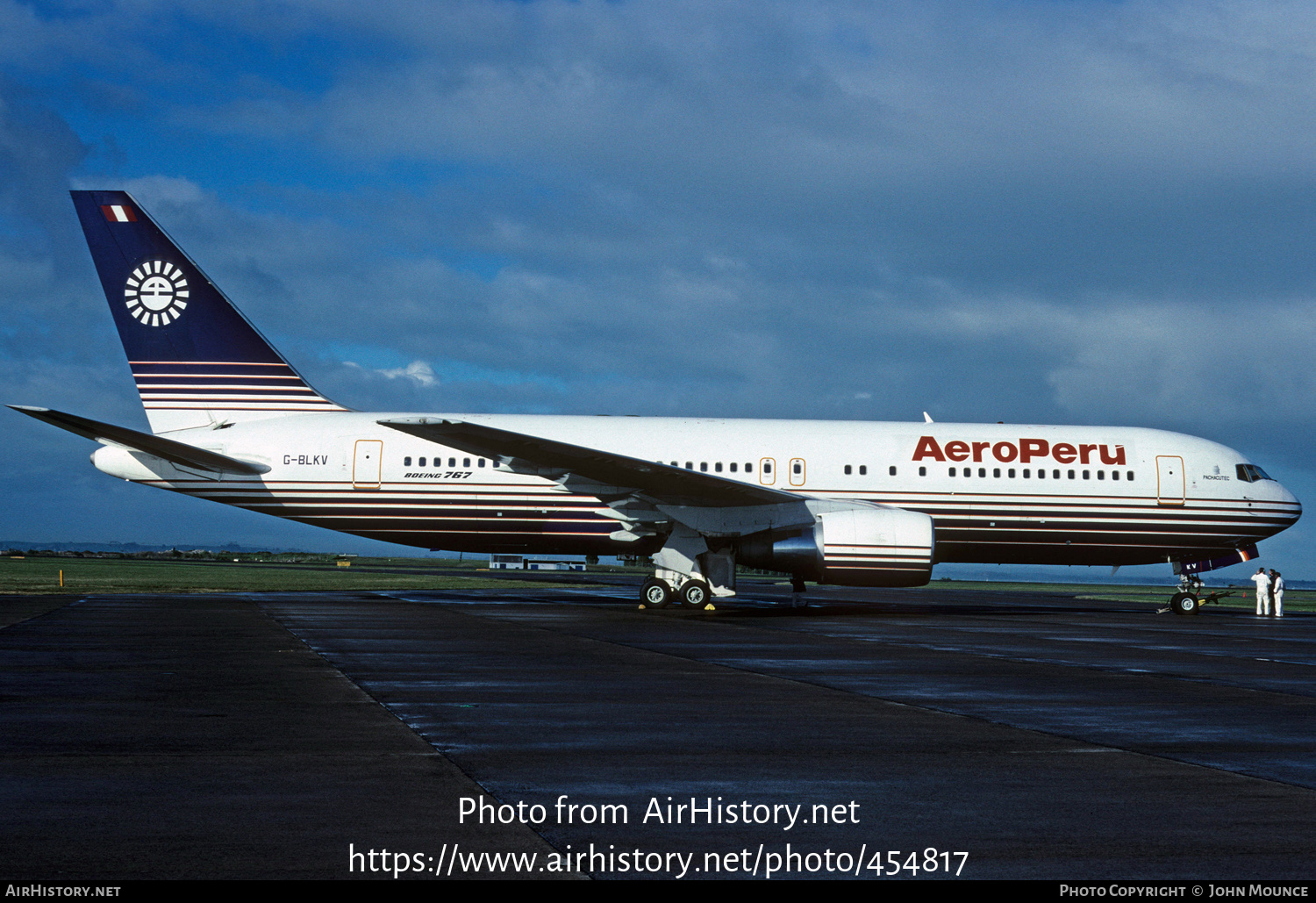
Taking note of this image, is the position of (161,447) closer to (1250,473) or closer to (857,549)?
(857,549)

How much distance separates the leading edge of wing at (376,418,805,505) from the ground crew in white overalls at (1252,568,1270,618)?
47.2ft

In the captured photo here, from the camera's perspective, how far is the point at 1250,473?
1000 inches

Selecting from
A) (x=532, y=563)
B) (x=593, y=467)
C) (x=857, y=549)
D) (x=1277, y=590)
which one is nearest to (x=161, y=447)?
(x=593, y=467)

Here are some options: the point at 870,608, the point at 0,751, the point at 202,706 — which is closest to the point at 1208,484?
the point at 870,608

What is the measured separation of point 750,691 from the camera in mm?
9727

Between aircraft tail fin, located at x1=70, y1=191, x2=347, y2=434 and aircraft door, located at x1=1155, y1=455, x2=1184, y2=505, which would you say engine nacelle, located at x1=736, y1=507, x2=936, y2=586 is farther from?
aircraft tail fin, located at x1=70, y1=191, x2=347, y2=434

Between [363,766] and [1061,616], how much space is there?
21784mm

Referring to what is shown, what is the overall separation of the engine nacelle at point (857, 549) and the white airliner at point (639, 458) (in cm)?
34

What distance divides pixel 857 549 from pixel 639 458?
4.54 meters

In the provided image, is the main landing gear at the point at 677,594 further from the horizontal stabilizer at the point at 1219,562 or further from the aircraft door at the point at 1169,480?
the horizontal stabilizer at the point at 1219,562

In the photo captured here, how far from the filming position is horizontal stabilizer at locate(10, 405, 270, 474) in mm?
21062

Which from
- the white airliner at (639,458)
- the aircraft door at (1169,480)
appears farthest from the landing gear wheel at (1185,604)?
the aircraft door at (1169,480)

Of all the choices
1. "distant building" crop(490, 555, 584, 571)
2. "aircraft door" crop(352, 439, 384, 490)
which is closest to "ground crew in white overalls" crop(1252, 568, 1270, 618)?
"aircraft door" crop(352, 439, 384, 490)

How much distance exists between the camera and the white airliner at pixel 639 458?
2236 cm
